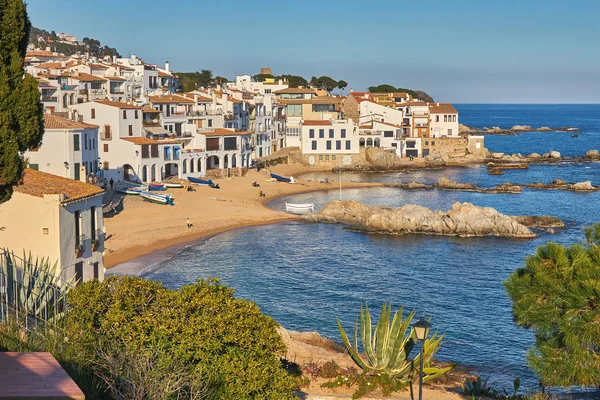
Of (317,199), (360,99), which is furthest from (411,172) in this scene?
(317,199)

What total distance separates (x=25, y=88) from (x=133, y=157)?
4899 centimetres

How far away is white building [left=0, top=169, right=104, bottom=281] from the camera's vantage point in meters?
21.0

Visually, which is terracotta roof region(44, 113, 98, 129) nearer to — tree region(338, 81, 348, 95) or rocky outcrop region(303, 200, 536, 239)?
rocky outcrop region(303, 200, 536, 239)

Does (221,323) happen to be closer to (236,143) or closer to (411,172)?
(236,143)

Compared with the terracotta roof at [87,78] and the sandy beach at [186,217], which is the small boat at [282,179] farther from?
the terracotta roof at [87,78]

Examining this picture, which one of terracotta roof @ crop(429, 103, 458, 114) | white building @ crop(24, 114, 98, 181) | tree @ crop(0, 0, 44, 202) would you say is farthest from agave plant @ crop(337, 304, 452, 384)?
terracotta roof @ crop(429, 103, 458, 114)

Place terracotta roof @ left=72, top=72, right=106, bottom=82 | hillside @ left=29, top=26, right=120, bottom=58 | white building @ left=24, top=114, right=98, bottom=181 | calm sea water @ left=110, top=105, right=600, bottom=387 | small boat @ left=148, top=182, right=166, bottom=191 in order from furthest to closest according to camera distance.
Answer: hillside @ left=29, top=26, right=120, bottom=58, terracotta roof @ left=72, top=72, right=106, bottom=82, small boat @ left=148, top=182, right=166, bottom=191, white building @ left=24, top=114, right=98, bottom=181, calm sea water @ left=110, top=105, right=600, bottom=387

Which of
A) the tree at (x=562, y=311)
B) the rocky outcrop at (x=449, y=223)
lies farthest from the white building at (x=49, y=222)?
the rocky outcrop at (x=449, y=223)

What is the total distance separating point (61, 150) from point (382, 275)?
60.6ft

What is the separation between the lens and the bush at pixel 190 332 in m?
13.2

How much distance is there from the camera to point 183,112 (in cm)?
7350

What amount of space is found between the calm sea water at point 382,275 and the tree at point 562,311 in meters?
9.50

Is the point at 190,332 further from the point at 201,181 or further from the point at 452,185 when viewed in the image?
the point at 452,185

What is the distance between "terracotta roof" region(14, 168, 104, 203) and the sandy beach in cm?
1601
